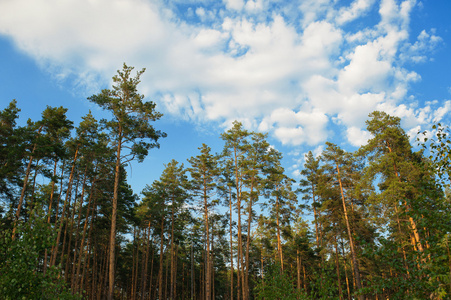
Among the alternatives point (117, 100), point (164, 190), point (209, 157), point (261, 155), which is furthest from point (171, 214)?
point (117, 100)

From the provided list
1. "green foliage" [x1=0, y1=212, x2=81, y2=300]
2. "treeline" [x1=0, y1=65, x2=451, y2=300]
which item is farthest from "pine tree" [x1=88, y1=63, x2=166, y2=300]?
"green foliage" [x1=0, y1=212, x2=81, y2=300]

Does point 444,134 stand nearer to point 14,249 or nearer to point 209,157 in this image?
point 14,249

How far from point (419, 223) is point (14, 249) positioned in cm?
711

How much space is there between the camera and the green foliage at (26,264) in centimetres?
521

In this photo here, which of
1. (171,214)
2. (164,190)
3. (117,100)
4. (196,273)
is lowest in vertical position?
(196,273)

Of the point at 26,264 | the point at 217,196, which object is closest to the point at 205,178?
the point at 217,196

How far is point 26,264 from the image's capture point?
5.33m

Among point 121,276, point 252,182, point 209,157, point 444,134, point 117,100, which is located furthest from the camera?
point 121,276

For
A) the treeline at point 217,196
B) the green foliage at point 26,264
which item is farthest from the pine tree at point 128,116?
the green foliage at point 26,264

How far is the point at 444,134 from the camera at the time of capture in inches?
179

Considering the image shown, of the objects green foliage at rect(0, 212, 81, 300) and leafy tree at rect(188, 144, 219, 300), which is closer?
green foliage at rect(0, 212, 81, 300)

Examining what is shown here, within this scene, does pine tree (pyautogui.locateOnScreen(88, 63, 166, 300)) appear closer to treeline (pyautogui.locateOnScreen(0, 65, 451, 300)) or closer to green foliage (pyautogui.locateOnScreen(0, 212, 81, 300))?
treeline (pyautogui.locateOnScreen(0, 65, 451, 300))

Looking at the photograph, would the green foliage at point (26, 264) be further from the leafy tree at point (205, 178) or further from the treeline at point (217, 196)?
the leafy tree at point (205, 178)

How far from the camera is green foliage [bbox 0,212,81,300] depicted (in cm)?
521
